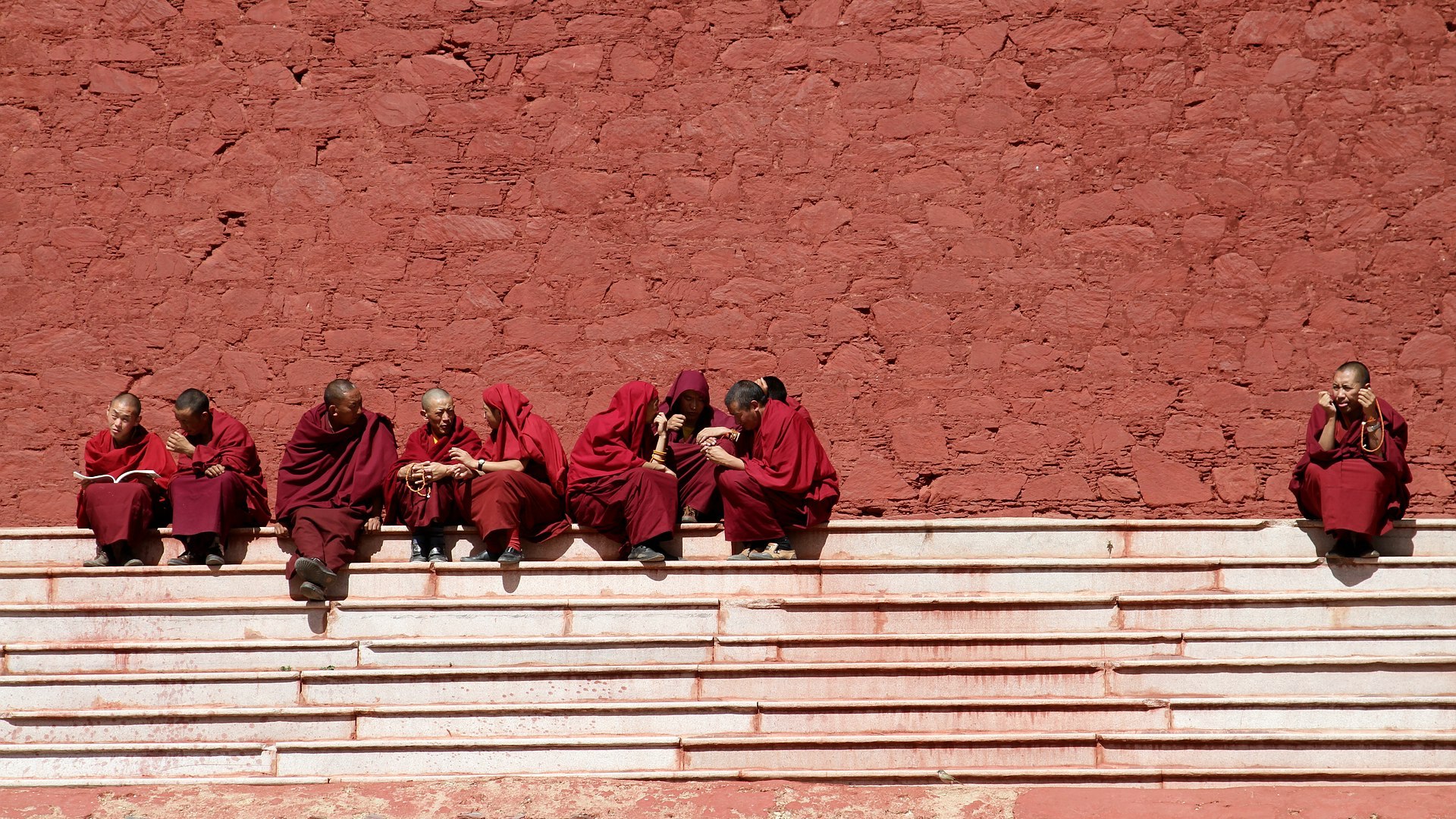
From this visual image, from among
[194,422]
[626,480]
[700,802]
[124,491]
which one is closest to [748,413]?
[626,480]

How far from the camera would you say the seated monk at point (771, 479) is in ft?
24.6

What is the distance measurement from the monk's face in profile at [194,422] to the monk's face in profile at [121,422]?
24 cm

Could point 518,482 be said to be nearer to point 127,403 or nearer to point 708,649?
point 708,649

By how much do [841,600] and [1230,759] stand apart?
167cm

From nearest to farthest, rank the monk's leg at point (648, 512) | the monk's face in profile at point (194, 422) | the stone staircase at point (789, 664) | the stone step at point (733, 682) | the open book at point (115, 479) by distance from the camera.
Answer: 1. the stone staircase at point (789, 664)
2. the stone step at point (733, 682)
3. the monk's leg at point (648, 512)
4. the open book at point (115, 479)
5. the monk's face in profile at point (194, 422)

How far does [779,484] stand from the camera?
7.52 meters

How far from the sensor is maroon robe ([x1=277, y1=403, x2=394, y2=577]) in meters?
7.43

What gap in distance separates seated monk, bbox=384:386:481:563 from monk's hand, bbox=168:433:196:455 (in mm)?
965

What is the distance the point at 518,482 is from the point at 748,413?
112cm

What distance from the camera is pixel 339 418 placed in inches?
310

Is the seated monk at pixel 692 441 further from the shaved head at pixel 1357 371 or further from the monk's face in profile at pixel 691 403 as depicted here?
the shaved head at pixel 1357 371

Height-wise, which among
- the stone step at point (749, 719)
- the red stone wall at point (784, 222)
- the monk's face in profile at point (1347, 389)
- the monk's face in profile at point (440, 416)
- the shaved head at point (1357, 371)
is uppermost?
the red stone wall at point (784, 222)

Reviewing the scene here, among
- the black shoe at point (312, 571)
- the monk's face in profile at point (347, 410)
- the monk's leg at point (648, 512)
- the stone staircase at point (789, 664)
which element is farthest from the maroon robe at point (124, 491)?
the monk's leg at point (648, 512)


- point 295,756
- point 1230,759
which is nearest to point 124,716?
point 295,756
